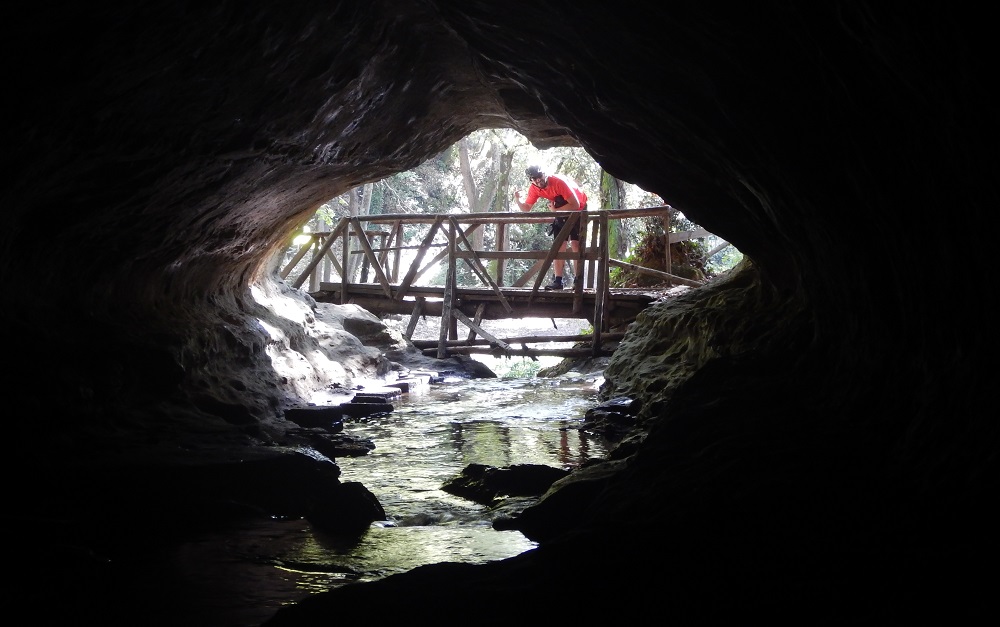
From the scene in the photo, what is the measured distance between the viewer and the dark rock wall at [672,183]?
2633 millimetres

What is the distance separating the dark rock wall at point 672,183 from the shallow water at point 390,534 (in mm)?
668

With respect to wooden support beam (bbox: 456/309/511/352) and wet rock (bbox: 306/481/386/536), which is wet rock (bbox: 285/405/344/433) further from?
wooden support beam (bbox: 456/309/511/352)

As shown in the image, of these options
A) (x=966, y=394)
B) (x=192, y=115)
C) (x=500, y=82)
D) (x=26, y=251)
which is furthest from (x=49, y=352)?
(x=966, y=394)

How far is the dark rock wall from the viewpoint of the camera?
263cm

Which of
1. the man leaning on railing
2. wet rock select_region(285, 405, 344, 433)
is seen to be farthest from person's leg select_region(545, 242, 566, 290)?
wet rock select_region(285, 405, 344, 433)

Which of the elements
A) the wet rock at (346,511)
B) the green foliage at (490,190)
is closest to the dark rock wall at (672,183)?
the wet rock at (346,511)

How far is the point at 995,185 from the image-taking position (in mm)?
2203

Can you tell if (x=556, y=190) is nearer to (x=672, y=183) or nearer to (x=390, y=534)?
(x=672, y=183)

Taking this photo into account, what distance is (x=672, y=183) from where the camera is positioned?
6.32 m

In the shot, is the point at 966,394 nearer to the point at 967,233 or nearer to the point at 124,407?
the point at 967,233

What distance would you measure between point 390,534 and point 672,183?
12.2ft

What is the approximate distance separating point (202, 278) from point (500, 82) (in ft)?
14.1

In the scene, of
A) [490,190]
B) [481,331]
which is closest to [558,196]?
[481,331]

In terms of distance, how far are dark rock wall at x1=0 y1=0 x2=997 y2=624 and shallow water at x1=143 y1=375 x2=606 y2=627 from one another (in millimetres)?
668
